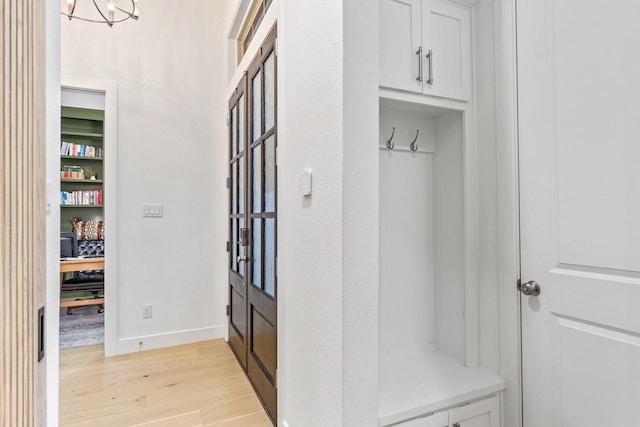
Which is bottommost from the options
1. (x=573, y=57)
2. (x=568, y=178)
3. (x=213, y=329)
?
(x=213, y=329)

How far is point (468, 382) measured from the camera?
145cm

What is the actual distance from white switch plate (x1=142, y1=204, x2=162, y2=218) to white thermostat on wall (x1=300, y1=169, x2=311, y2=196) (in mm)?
2074

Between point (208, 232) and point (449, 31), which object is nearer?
point (449, 31)

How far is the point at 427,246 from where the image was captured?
1.75 meters

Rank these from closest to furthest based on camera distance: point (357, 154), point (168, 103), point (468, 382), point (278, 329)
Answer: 1. point (357, 154)
2. point (468, 382)
3. point (278, 329)
4. point (168, 103)

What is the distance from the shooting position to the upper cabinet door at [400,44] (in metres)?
1.42

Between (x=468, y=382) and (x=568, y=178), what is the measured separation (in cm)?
92

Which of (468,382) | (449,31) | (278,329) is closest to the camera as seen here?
(468,382)

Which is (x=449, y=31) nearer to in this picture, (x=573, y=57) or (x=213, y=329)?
(x=573, y=57)

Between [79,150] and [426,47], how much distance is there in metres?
4.72

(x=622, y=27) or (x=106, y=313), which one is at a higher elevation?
(x=622, y=27)

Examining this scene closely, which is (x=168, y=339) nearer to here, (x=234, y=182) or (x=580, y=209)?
(x=234, y=182)

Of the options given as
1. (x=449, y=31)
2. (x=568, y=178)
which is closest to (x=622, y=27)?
(x=568, y=178)

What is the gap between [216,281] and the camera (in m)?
3.28
